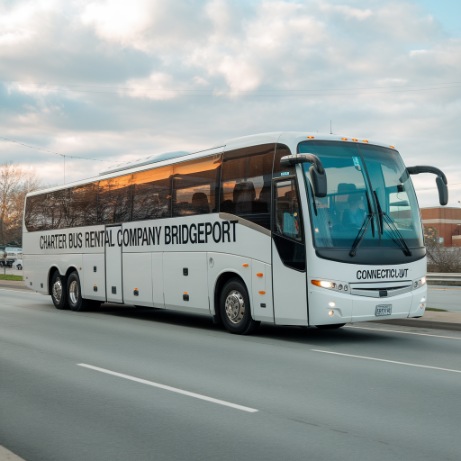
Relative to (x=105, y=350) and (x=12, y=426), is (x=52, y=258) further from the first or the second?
(x=12, y=426)

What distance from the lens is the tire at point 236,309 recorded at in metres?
12.9

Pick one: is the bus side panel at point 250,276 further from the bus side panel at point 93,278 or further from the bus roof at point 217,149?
the bus side panel at point 93,278

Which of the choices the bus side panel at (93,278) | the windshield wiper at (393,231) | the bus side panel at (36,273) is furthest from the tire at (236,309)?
the bus side panel at (36,273)

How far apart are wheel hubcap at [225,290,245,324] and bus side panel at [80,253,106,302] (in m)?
5.61

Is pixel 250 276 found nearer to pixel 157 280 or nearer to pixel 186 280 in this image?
pixel 186 280

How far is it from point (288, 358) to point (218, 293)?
3.73 m

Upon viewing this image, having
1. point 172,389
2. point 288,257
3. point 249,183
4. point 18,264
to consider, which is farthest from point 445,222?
point 172,389

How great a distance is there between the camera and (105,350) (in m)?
11.2

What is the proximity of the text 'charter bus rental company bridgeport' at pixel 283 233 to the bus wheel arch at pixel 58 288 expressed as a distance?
14.0 feet

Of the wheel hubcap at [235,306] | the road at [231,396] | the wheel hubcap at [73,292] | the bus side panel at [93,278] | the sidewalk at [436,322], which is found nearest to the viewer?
the road at [231,396]

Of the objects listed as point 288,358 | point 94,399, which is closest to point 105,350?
point 288,358

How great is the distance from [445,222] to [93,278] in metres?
108

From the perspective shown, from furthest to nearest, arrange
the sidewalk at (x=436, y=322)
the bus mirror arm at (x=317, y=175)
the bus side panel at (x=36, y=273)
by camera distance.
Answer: the bus side panel at (x=36, y=273), the sidewalk at (x=436, y=322), the bus mirror arm at (x=317, y=175)

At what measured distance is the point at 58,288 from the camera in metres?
20.2
